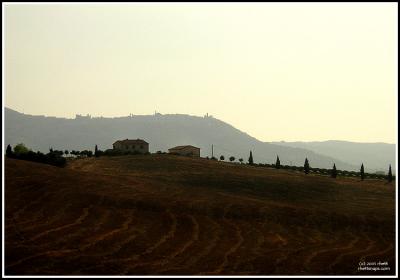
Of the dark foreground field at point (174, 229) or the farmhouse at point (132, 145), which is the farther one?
the farmhouse at point (132, 145)

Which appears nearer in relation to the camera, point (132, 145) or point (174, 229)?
point (174, 229)

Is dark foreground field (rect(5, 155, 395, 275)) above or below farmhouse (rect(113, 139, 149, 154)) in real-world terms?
below

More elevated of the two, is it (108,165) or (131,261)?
(108,165)

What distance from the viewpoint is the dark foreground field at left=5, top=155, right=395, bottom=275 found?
87.4 ft

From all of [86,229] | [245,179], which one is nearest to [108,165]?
[245,179]

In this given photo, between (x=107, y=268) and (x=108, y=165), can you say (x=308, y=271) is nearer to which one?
(x=107, y=268)

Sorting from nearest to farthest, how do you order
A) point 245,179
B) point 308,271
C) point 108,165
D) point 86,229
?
point 308,271 < point 86,229 < point 245,179 < point 108,165

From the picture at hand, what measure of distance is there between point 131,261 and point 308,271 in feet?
34.6

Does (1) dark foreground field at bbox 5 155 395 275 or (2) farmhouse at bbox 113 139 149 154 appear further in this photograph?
(2) farmhouse at bbox 113 139 149 154

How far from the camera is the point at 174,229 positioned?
34844 mm

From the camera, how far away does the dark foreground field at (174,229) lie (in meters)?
26.6

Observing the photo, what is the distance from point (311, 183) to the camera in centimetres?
7050

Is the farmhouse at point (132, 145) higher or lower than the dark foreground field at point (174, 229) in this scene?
higher

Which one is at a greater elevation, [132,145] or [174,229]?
[132,145]
